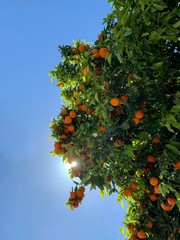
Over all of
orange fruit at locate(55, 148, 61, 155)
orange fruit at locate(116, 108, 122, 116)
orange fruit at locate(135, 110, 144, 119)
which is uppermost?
orange fruit at locate(55, 148, 61, 155)

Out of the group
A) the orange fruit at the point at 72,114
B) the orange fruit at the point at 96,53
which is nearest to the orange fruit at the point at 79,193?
the orange fruit at the point at 72,114

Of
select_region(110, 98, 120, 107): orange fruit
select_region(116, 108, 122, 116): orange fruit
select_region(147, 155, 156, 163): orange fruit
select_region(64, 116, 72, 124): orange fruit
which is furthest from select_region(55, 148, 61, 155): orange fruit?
select_region(110, 98, 120, 107): orange fruit

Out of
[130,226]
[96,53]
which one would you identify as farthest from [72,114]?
[130,226]

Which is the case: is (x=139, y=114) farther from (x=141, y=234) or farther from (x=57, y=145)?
(x=141, y=234)

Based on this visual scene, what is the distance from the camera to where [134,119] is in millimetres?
5199

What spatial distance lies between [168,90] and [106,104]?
1.26 m

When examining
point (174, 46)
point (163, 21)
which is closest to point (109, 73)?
point (163, 21)

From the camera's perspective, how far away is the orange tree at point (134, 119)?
4625mm

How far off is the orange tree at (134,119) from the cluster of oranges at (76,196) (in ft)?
0.06

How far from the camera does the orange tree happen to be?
4.62 metres

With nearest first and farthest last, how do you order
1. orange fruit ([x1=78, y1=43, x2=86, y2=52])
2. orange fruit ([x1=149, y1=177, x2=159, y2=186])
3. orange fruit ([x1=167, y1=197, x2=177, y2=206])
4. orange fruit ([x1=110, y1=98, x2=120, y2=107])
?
orange fruit ([x1=110, y1=98, x2=120, y2=107]) < orange fruit ([x1=167, y1=197, x2=177, y2=206]) < orange fruit ([x1=149, y1=177, x2=159, y2=186]) < orange fruit ([x1=78, y1=43, x2=86, y2=52])

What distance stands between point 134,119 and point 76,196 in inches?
82.0

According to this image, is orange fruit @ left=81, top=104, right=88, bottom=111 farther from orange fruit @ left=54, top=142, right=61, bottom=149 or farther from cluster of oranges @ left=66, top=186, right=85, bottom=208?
cluster of oranges @ left=66, top=186, right=85, bottom=208

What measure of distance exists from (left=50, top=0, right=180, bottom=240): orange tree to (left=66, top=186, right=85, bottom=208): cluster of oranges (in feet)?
0.06
